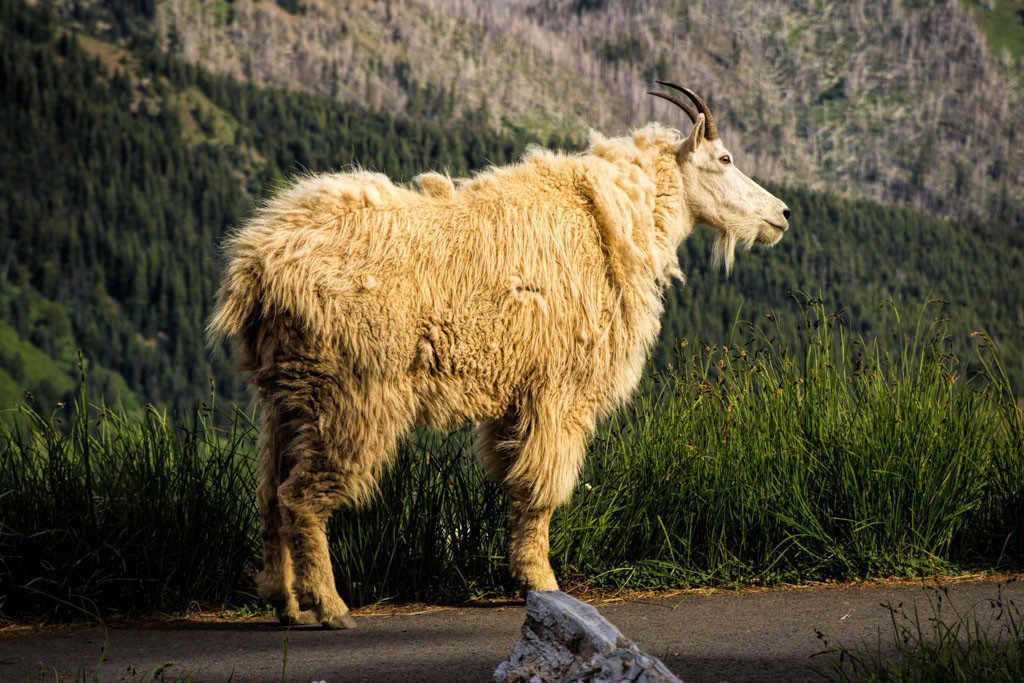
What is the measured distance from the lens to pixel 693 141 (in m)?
5.79

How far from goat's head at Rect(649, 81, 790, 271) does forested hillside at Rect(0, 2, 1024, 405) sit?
89.5 m

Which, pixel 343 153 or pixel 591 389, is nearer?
pixel 591 389

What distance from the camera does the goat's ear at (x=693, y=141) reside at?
18.7ft

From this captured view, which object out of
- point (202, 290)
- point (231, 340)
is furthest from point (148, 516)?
point (202, 290)

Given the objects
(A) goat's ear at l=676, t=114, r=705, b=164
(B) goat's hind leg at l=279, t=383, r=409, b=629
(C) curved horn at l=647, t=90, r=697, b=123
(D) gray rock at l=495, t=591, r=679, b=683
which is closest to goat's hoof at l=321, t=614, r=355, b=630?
(B) goat's hind leg at l=279, t=383, r=409, b=629

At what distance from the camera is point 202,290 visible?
12862 centimetres

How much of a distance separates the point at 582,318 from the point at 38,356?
131 m

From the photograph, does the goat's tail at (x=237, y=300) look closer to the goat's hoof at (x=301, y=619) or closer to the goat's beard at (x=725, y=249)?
the goat's hoof at (x=301, y=619)

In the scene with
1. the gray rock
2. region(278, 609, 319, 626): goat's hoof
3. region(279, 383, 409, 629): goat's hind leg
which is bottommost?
region(278, 609, 319, 626): goat's hoof

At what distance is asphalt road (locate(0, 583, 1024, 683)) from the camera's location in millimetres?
3711

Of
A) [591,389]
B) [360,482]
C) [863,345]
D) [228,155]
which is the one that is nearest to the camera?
[360,482]

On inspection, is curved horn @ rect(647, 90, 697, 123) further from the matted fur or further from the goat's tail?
the goat's tail

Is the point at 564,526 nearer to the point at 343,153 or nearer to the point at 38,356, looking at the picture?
the point at 38,356

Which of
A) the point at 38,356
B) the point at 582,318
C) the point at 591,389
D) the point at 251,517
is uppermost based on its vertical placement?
the point at 582,318
